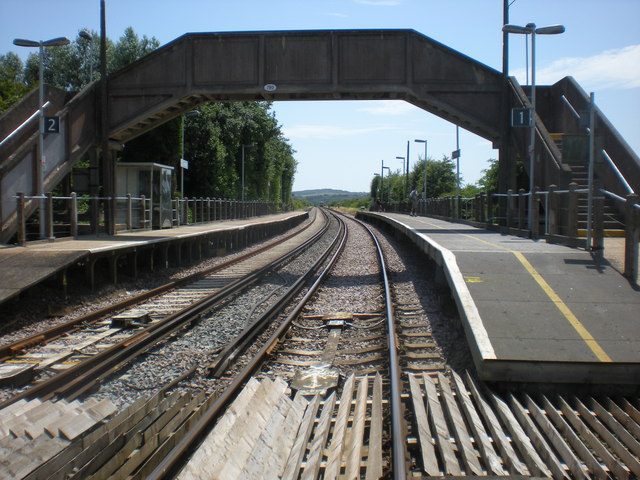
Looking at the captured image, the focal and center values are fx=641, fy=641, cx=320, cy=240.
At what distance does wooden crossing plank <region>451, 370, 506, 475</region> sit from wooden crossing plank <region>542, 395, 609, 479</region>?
2.06 feet

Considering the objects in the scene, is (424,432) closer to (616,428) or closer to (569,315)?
(616,428)

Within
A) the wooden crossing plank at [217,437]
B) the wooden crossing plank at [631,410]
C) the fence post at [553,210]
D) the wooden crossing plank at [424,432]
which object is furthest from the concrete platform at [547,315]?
the fence post at [553,210]

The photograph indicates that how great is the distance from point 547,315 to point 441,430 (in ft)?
9.78

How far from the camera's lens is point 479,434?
4.93m

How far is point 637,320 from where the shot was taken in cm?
719

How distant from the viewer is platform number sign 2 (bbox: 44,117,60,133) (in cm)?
1547

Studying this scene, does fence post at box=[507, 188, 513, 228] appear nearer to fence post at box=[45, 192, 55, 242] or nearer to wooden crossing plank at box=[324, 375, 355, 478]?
fence post at box=[45, 192, 55, 242]

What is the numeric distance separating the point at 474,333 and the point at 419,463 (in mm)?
2467

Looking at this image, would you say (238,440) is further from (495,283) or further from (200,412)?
(495,283)

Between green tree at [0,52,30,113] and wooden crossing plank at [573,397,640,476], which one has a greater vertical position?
green tree at [0,52,30,113]

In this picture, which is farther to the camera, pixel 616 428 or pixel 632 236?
pixel 632 236

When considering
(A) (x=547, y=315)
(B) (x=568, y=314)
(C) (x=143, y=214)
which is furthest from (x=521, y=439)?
(C) (x=143, y=214)

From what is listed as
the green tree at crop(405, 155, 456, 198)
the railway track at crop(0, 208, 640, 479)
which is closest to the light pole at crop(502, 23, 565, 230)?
the railway track at crop(0, 208, 640, 479)

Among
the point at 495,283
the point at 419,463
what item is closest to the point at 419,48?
the point at 495,283
